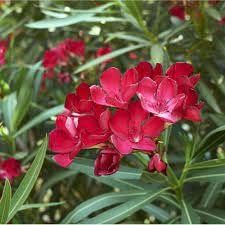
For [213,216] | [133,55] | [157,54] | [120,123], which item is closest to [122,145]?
[120,123]

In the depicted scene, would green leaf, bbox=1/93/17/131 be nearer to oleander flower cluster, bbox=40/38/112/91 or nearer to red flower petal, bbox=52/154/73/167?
oleander flower cluster, bbox=40/38/112/91

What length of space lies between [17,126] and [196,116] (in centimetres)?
76

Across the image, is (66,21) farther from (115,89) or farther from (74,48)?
(115,89)

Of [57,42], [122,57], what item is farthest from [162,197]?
[57,42]

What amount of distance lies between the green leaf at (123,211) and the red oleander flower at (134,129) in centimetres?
26

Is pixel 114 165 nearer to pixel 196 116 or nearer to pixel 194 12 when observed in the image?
→ pixel 196 116

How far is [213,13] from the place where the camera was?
139cm

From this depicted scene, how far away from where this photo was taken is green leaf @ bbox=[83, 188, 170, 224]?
1123 mm

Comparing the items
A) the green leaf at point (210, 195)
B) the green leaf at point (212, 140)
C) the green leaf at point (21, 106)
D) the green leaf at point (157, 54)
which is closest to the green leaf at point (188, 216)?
the green leaf at point (212, 140)

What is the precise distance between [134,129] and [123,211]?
0.92 feet

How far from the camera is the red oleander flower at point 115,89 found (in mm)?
908

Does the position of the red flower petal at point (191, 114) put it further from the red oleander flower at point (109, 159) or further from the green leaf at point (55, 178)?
the green leaf at point (55, 178)

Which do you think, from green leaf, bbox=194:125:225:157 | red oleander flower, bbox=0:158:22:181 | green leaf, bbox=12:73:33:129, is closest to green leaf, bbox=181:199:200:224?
green leaf, bbox=194:125:225:157

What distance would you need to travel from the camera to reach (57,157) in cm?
97
